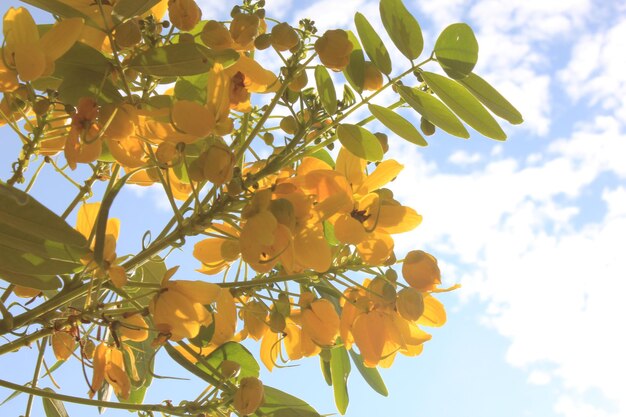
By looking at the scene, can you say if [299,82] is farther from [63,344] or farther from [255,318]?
[63,344]

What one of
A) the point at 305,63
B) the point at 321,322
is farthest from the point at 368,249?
the point at 305,63

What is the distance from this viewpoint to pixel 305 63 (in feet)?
3.23

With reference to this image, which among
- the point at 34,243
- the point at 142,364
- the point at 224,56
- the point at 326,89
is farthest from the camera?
the point at 142,364

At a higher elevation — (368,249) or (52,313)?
(368,249)

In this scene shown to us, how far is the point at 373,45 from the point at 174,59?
0.36 m

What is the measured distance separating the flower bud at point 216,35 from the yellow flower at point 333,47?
130mm

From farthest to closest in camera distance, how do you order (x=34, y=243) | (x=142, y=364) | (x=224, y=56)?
1. (x=142, y=364)
2. (x=224, y=56)
3. (x=34, y=243)

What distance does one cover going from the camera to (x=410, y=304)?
3.39ft

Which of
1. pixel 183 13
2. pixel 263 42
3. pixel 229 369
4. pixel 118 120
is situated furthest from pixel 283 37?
pixel 229 369

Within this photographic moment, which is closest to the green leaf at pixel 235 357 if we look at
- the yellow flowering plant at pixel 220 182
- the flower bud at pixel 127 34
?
the yellow flowering plant at pixel 220 182

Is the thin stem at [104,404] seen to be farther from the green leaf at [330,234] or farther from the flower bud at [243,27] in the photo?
the flower bud at [243,27]

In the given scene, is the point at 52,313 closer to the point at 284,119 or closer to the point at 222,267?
the point at 222,267

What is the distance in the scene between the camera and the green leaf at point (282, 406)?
113 centimetres

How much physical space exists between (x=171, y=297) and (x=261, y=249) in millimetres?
143
